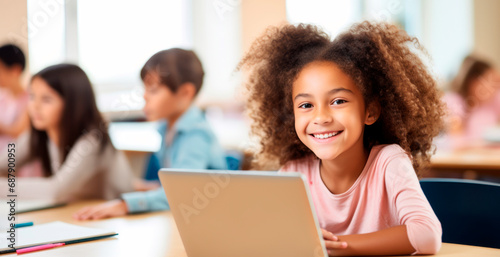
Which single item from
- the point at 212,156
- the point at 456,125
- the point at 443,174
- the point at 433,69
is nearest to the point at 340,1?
the point at 456,125

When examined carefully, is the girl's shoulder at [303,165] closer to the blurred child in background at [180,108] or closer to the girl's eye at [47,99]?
the blurred child in background at [180,108]

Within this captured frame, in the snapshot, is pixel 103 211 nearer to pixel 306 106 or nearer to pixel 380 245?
pixel 306 106

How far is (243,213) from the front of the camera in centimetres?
96

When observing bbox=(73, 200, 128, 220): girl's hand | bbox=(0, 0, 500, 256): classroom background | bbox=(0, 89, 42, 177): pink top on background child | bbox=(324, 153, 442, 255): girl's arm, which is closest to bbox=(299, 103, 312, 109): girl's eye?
bbox=(324, 153, 442, 255): girl's arm

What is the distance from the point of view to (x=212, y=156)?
80.2 inches

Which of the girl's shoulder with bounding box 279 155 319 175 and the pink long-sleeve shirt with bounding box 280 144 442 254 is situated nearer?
the pink long-sleeve shirt with bounding box 280 144 442 254

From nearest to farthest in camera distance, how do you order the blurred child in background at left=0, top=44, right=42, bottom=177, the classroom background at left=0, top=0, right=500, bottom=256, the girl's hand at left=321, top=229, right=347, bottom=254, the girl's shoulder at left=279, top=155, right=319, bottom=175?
→ the girl's hand at left=321, top=229, right=347, bottom=254 < the girl's shoulder at left=279, top=155, right=319, bottom=175 < the blurred child in background at left=0, top=44, right=42, bottom=177 < the classroom background at left=0, top=0, right=500, bottom=256

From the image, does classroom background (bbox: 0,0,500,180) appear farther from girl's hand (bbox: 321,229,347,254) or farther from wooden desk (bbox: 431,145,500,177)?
girl's hand (bbox: 321,229,347,254)

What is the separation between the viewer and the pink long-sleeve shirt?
3.47ft

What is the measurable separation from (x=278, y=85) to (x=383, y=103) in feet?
0.87

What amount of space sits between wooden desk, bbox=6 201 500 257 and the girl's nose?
1.13 feet

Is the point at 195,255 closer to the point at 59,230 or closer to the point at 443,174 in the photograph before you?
the point at 59,230

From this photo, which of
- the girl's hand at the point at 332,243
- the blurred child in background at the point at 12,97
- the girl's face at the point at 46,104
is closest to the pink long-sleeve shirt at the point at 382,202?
the girl's hand at the point at 332,243

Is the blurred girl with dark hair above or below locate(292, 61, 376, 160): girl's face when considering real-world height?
below
